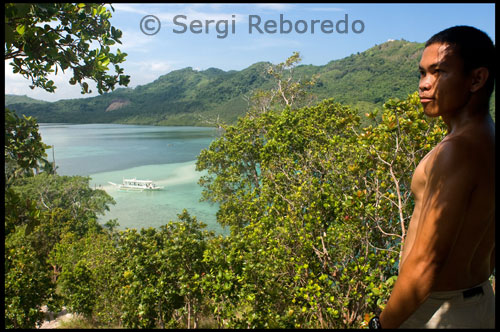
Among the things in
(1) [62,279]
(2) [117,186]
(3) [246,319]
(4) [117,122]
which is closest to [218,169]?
(1) [62,279]

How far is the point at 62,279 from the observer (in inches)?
436

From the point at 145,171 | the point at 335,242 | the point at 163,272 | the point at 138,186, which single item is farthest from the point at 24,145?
the point at 145,171

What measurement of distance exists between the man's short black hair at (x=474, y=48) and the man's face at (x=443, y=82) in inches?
Result: 0.6

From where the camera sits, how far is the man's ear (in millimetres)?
924

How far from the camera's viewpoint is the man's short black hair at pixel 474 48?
3.05ft

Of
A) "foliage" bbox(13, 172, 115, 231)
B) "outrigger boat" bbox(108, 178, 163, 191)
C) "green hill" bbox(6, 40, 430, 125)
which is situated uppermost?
"green hill" bbox(6, 40, 430, 125)

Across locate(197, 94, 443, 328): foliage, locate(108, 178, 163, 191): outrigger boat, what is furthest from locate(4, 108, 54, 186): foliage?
locate(108, 178, 163, 191): outrigger boat

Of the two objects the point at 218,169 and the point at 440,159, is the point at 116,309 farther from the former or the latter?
the point at 440,159

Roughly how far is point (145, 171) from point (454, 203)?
46.5 meters

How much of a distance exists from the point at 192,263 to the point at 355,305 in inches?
92.0

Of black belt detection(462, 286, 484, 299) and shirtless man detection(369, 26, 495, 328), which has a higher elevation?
shirtless man detection(369, 26, 495, 328)

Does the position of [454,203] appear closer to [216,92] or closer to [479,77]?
[479,77]

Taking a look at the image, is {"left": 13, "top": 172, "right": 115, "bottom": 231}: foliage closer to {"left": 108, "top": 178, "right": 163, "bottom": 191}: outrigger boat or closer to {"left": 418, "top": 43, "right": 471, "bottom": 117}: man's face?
{"left": 108, "top": 178, "right": 163, "bottom": 191}: outrigger boat

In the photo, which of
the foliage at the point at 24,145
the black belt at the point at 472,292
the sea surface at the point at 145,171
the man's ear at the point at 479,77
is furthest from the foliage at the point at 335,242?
the sea surface at the point at 145,171
